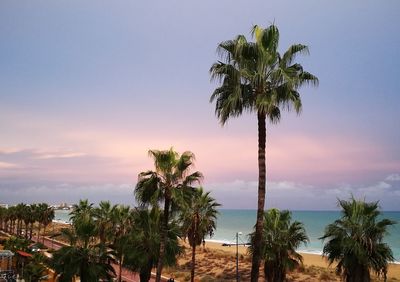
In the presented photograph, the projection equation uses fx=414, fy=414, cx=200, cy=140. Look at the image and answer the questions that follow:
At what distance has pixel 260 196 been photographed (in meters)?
16.1

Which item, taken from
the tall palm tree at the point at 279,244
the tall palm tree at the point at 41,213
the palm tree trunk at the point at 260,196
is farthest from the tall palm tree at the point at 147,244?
the tall palm tree at the point at 41,213

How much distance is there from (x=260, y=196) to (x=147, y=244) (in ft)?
43.1

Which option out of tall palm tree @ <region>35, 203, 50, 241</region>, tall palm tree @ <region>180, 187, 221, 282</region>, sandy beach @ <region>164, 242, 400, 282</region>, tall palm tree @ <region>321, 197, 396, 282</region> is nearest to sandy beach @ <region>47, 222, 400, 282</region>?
sandy beach @ <region>164, 242, 400, 282</region>

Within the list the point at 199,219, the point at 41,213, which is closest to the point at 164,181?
the point at 199,219

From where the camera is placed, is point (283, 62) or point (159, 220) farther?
point (159, 220)

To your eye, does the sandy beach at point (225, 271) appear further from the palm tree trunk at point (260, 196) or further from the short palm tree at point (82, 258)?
the palm tree trunk at point (260, 196)

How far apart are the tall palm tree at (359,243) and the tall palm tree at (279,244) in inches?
156

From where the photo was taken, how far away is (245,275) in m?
51.9

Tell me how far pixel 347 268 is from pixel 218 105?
10.9 meters

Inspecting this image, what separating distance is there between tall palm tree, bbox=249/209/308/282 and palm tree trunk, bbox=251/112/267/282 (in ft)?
31.0

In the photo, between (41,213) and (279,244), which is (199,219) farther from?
(41,213)

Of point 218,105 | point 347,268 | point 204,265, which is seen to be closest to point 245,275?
point 204,265

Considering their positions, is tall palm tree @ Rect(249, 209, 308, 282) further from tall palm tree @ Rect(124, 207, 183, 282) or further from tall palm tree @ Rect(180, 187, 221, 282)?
tall palm tree @ Rect(180, 187, 221, 282)

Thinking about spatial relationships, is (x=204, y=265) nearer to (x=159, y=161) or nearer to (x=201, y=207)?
(x=201, y=207)
